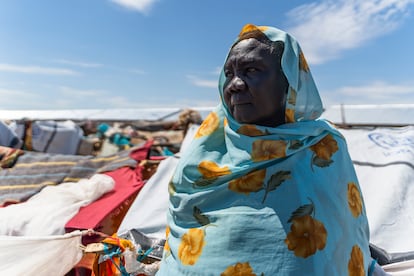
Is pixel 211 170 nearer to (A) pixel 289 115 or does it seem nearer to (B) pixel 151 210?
(A) pixel 289 115

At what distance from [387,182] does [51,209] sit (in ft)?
6.50

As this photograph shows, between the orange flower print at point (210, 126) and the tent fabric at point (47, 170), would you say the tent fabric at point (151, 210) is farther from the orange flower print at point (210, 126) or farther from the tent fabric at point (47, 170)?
the orange flower print at point (210, 126)

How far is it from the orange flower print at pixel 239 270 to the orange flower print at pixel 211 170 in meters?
0.26

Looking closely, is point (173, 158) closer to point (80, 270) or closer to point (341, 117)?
Result: point (80, 270)

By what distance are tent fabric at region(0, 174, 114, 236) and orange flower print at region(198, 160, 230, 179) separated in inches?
47.5

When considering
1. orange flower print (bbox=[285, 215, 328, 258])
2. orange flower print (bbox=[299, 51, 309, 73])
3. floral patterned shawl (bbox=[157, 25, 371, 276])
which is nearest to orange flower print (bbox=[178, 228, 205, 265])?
floral patterned shawl (bbox=[157, 25, 371, 276])

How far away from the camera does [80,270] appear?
1.79 metres

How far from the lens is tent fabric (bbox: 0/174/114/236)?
6.64 ft

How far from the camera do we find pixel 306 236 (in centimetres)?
101

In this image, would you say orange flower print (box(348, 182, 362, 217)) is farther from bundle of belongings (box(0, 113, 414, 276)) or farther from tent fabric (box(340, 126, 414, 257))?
tent fabric (box(340, 126, 414, 257))

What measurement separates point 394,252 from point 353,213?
728mm

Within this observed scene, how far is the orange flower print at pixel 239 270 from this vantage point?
1002 millimetres

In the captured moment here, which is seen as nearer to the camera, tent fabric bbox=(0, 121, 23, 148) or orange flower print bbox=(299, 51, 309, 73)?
orange flower print bbox=(299, 51, 309, 73)

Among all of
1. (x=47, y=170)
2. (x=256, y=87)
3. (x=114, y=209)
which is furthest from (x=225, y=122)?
(x=47, y=170)
